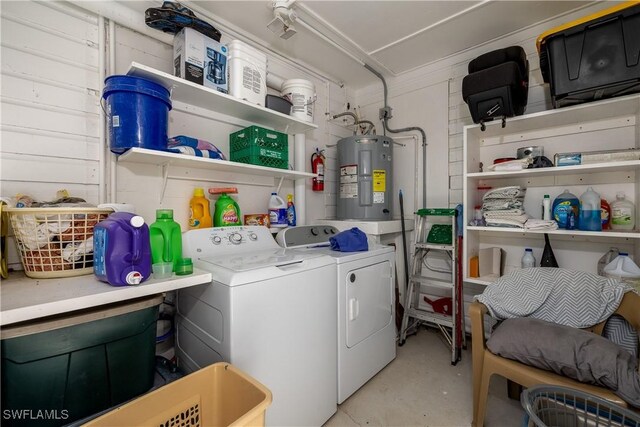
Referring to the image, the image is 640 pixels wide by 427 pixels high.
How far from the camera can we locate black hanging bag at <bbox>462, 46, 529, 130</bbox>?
5.90 feet

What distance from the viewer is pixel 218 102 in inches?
71.8

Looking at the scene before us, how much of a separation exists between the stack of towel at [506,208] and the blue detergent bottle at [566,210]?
7.0 inches

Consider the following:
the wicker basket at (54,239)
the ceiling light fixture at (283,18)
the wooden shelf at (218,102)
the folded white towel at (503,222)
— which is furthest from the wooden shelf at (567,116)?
the wicker basket at (54,239)

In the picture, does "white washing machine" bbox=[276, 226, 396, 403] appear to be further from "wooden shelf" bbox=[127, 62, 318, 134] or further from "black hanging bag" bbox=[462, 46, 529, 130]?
"black hanging bag" bbox=[462, 46, 529, 130]

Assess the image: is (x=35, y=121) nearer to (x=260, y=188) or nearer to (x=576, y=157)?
(x=260, y=188)

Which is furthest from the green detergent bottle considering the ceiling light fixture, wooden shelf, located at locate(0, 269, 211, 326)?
the ceiling light fixture

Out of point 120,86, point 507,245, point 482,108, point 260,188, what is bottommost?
point 507,245

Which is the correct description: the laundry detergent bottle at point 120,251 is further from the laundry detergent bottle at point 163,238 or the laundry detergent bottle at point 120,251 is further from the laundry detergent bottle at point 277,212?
the laundry detergent bottle at point 277,212

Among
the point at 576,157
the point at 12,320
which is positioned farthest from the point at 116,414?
the point at 576,157

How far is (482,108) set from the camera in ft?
6.44

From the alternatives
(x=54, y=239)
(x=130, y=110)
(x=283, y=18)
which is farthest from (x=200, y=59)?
(x=54, y=239)

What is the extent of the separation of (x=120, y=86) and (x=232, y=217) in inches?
37.0

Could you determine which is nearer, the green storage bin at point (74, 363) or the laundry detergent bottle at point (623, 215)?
the green storage bin at point (74, 363)

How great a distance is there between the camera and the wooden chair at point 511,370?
121 centimetres
